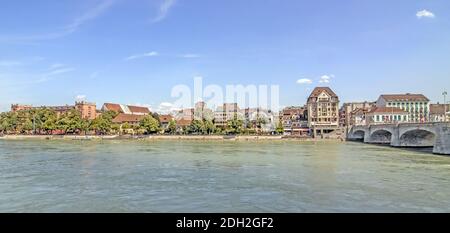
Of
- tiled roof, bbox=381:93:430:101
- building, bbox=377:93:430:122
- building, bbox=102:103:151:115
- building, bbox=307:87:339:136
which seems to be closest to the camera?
building, bbox=307:87:339:136

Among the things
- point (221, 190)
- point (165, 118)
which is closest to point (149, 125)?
point (165, 118)

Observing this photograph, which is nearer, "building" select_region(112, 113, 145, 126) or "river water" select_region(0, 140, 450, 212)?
"river water" select_region(0, 140, 450, 212)

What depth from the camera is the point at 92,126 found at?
119812 millimetres

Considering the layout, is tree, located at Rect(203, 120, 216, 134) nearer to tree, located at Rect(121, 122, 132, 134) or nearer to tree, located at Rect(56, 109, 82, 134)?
tree, located at Rect(121, 122, 132, 134)

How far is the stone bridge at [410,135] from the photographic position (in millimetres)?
46062

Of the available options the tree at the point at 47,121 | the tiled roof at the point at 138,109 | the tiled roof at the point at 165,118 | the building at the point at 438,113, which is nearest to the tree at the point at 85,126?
the tree at the point at 47,121

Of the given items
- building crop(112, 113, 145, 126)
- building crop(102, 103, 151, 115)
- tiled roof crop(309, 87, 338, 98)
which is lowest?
building crop(112, 113, 145, 126)

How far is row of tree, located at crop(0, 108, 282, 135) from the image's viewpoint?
383 ft

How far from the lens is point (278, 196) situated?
17.8m

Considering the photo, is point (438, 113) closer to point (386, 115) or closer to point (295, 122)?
point (386, 115)

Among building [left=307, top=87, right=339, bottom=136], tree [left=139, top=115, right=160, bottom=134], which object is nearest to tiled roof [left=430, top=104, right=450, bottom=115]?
building [left=307, top=87, right=339, bottom=136]

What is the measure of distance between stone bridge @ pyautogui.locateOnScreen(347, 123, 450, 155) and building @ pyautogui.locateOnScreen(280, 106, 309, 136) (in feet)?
82.1
